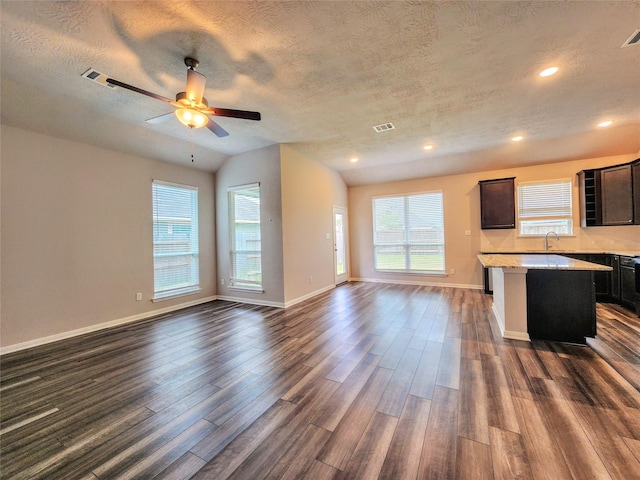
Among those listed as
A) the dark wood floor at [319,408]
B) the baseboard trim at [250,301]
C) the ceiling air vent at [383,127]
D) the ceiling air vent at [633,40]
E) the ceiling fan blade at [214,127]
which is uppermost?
the ceiling air vent at [383,127]

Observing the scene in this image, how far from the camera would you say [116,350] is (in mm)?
3174

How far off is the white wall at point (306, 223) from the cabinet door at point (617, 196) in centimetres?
540

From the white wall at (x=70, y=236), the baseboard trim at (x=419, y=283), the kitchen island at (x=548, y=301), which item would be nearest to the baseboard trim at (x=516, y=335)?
the kitchen island at (x=548, y=301)

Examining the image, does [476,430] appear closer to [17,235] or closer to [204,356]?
[204,356]

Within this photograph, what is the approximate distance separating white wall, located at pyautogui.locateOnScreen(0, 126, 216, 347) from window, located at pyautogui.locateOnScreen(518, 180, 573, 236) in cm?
755

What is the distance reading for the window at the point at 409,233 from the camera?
6656 millimetres

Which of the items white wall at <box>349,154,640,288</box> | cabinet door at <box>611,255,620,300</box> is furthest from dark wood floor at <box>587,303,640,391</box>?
white wall at <box>349,154,640,288</box>

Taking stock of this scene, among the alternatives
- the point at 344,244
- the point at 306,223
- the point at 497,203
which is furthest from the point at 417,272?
the point at 306,223

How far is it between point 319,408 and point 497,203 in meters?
5.98

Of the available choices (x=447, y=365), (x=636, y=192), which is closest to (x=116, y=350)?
(x=447, y=365)

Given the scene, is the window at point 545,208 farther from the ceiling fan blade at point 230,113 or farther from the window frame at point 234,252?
the ceiling fan blade at point 230,113

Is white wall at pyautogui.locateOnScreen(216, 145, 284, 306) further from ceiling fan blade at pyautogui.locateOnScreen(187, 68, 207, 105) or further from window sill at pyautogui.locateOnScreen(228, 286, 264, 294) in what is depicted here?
ceiling fan blade at pyautogui.locateOnScreen(187, 68, 207, 105)

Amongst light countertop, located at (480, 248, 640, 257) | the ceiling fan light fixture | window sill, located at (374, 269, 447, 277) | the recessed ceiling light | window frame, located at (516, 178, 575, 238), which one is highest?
the recessed ceiling light

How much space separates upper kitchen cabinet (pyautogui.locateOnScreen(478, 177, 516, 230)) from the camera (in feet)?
19.0
